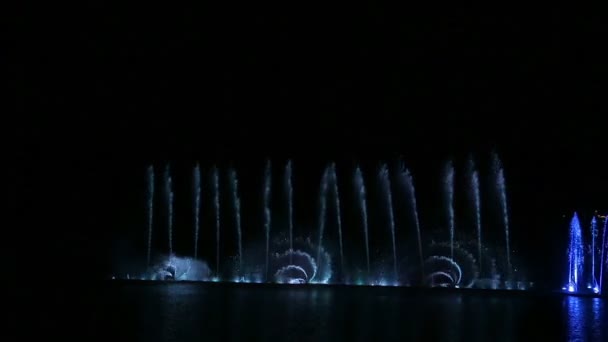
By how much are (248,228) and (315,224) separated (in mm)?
4245

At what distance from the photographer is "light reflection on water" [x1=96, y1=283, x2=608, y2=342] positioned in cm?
1491

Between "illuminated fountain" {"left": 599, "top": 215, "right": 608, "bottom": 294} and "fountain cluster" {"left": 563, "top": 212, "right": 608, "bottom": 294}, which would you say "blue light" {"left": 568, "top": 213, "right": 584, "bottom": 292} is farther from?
"illuminated fountain" {"left": 599, "top": 215, "right": 608, "bottom": 294}

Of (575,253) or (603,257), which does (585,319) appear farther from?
(575,253)

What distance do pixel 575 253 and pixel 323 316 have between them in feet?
77.9

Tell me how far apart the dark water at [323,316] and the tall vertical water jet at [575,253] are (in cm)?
912

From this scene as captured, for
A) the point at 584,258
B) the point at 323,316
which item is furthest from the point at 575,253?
the point at 323,316

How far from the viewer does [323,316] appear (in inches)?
730

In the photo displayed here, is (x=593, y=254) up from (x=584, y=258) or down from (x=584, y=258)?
up

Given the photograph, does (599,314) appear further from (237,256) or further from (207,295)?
(237,256)

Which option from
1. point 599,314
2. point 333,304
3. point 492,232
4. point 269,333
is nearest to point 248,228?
point 492,232

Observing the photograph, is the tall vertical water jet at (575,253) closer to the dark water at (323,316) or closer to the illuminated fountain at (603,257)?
the illuminated fountain at (603,257)

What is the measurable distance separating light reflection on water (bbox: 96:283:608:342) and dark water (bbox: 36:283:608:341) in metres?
0.02

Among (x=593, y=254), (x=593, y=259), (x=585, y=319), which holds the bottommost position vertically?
(x=585, y=319)

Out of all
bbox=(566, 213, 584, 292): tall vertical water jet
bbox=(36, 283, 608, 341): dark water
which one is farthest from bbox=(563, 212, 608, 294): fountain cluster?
bbox=(36, 283, 608, 341): dark water
